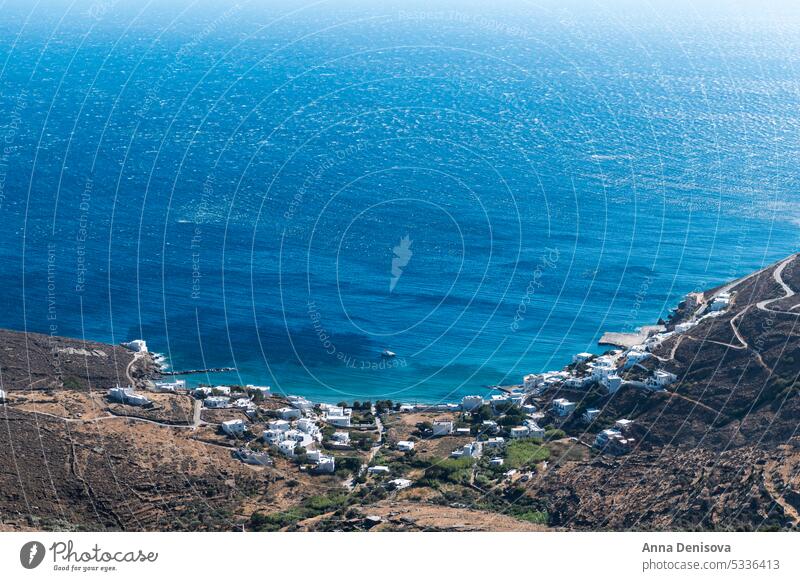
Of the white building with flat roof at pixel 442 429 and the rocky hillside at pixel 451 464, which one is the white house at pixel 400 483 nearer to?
the rocky hillside at pixel 451 464

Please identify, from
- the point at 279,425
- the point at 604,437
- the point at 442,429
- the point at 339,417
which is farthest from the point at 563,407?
the point at 279,425

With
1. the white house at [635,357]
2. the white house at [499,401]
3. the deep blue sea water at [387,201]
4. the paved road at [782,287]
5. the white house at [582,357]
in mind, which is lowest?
the white house at [499,401]

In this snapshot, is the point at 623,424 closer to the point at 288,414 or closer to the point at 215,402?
the point at 288,414

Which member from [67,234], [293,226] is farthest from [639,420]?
[67,234]

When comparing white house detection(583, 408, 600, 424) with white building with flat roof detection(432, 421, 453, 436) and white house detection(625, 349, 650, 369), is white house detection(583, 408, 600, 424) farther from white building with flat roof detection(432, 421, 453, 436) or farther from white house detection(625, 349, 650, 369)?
white building with flat roof detection(432, 421, 453, 436)

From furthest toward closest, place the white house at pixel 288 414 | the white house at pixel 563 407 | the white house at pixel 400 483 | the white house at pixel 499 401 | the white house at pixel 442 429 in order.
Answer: the white house at pixel 499 401, the white house at pixel 288 414, the white house at pixel 563 407, the white house at pixel 442 429, the white house at pixel 400 483

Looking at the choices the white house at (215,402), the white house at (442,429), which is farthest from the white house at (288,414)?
the white house at (442,429)
